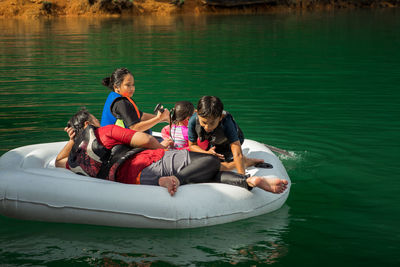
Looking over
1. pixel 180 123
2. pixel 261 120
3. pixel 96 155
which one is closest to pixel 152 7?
pixel 261 120

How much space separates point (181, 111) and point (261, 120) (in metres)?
2.61

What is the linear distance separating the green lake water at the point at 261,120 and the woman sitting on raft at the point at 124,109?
42.8 inches

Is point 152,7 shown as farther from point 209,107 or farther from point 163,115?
point 209,107

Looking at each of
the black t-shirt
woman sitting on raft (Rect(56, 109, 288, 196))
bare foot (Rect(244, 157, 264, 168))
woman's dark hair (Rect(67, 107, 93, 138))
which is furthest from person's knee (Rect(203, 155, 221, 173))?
woman's dark hair (Rect(67, 107, 93, 138))

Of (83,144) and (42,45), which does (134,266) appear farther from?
(42,45)

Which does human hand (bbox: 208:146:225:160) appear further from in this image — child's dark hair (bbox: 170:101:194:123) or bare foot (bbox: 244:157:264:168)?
child's dark hair (bbox: 170:101:194:123)

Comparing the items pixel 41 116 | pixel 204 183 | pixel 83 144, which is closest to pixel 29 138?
pixel 41 116

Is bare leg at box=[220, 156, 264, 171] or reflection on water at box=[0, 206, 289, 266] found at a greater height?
bare leg at box=[220, 156, 264, 171]

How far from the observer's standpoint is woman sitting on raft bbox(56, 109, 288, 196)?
4.03 meters

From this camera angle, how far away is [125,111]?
4.68 m

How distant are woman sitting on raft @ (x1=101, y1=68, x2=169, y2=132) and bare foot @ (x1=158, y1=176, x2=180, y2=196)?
0.82m

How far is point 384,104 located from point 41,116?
534 centimetres

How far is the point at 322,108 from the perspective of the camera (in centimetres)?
777

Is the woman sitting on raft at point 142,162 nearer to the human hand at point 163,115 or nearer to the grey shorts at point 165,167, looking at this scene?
the grey shorts at point 165,167
